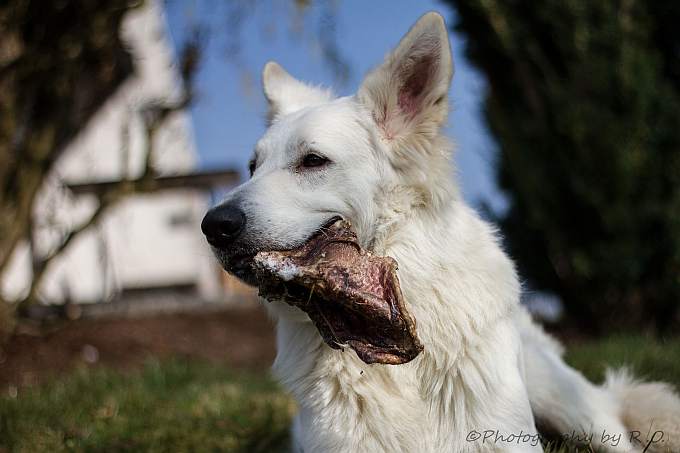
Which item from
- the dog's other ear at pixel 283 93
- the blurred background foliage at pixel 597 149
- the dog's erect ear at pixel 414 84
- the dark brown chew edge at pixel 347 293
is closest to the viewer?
the dark brown chew edge at pixel 347 293

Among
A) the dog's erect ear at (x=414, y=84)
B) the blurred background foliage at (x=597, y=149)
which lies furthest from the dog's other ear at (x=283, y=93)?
the blurred background foliage at (x=597, y=149)

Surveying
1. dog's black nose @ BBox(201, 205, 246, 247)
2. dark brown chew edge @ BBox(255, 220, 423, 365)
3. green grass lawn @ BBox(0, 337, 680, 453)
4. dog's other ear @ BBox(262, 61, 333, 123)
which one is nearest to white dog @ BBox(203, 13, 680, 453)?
dog's black nose @ BBox(201, 205, 246, 247)

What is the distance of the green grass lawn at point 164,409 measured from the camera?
3939mm

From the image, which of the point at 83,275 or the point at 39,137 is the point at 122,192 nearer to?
the point at 39,137

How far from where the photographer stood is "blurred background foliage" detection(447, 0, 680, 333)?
21.6ft

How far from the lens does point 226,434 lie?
412 centimetres

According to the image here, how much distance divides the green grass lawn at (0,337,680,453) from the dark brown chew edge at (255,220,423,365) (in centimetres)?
158

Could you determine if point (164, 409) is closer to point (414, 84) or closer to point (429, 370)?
point (429, 370)

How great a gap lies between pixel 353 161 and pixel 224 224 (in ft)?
2.21

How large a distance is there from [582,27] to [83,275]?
1006 cm

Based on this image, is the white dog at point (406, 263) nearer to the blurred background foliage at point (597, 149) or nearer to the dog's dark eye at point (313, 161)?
the dog's dark eye at point (313, 161)

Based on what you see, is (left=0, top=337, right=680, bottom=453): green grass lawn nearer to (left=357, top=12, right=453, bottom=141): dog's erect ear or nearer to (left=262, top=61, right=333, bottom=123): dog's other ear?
(left=262, top=61, right=333, bottom=123): dog's other ear

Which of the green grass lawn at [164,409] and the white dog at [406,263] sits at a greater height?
the white dog at [406,263]

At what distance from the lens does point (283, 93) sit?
12.0 ft
